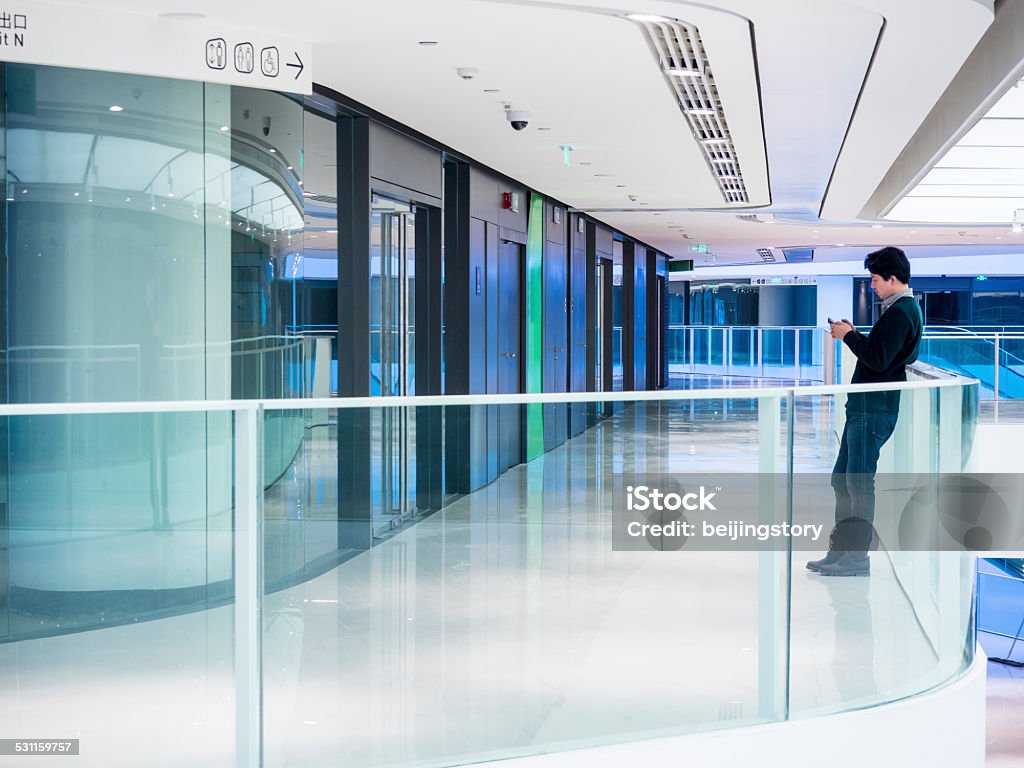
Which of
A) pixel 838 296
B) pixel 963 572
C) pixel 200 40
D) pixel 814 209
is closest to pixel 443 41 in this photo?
pixel 200 40

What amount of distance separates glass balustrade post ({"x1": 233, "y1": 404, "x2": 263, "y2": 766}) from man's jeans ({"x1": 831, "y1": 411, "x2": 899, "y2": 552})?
2077mm

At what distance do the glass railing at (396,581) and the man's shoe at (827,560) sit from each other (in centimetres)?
5

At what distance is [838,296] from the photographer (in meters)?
34.6

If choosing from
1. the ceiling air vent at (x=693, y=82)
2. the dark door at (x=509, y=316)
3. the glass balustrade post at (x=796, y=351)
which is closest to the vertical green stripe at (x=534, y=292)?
the dark door at (x=509, y=316)

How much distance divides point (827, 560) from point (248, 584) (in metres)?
2.07

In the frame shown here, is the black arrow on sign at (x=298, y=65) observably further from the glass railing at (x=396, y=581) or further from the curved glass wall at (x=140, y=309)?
the glass railing at (x=396, y=581)

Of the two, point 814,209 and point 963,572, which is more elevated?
point 814,209

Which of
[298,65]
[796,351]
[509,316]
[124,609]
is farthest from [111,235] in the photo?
[796,351]

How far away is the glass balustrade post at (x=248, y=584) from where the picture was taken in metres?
3.31

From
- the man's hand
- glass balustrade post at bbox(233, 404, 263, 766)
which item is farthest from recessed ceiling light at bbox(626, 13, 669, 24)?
glass balustrade post at bbox(233, 404, 263, 766)

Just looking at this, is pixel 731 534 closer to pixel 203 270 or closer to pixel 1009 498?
pixel 203 270

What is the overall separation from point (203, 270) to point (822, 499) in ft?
9.95

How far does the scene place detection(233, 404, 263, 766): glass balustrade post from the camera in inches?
130

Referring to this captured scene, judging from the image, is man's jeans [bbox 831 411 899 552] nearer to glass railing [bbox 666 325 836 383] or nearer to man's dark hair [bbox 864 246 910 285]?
man's dark hair [bbox 864 246 910 285]
